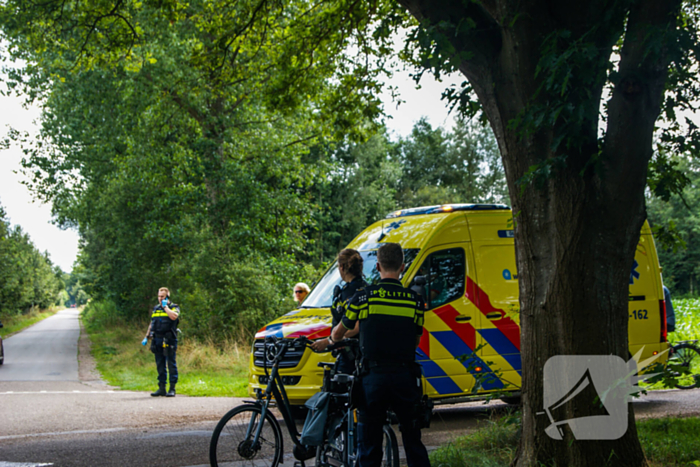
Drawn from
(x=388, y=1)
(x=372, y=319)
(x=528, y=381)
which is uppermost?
(x=388, y=1)

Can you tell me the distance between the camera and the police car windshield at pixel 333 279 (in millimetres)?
8055

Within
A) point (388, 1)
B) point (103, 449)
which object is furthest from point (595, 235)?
point (388, 1)

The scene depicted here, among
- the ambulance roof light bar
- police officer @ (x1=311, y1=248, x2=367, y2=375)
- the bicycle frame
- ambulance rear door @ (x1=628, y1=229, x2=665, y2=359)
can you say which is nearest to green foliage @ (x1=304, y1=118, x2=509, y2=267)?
the ambulance roof light bar

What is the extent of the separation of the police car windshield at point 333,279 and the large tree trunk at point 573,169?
10.2ft

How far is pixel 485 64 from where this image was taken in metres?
5.12

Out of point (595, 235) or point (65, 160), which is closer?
point (595, 235)

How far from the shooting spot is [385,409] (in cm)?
421

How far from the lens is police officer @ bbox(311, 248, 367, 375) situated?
16.6 ft

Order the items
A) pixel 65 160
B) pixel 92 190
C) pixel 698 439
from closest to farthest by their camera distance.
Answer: pixel 698 439
pixel 92 190
pixel 65 160

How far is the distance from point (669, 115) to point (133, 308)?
2631 centimetres

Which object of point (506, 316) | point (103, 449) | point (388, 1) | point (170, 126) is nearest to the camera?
point (103, 449)

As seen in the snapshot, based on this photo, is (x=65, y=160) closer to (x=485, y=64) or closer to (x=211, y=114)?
(x=211, y=114)
